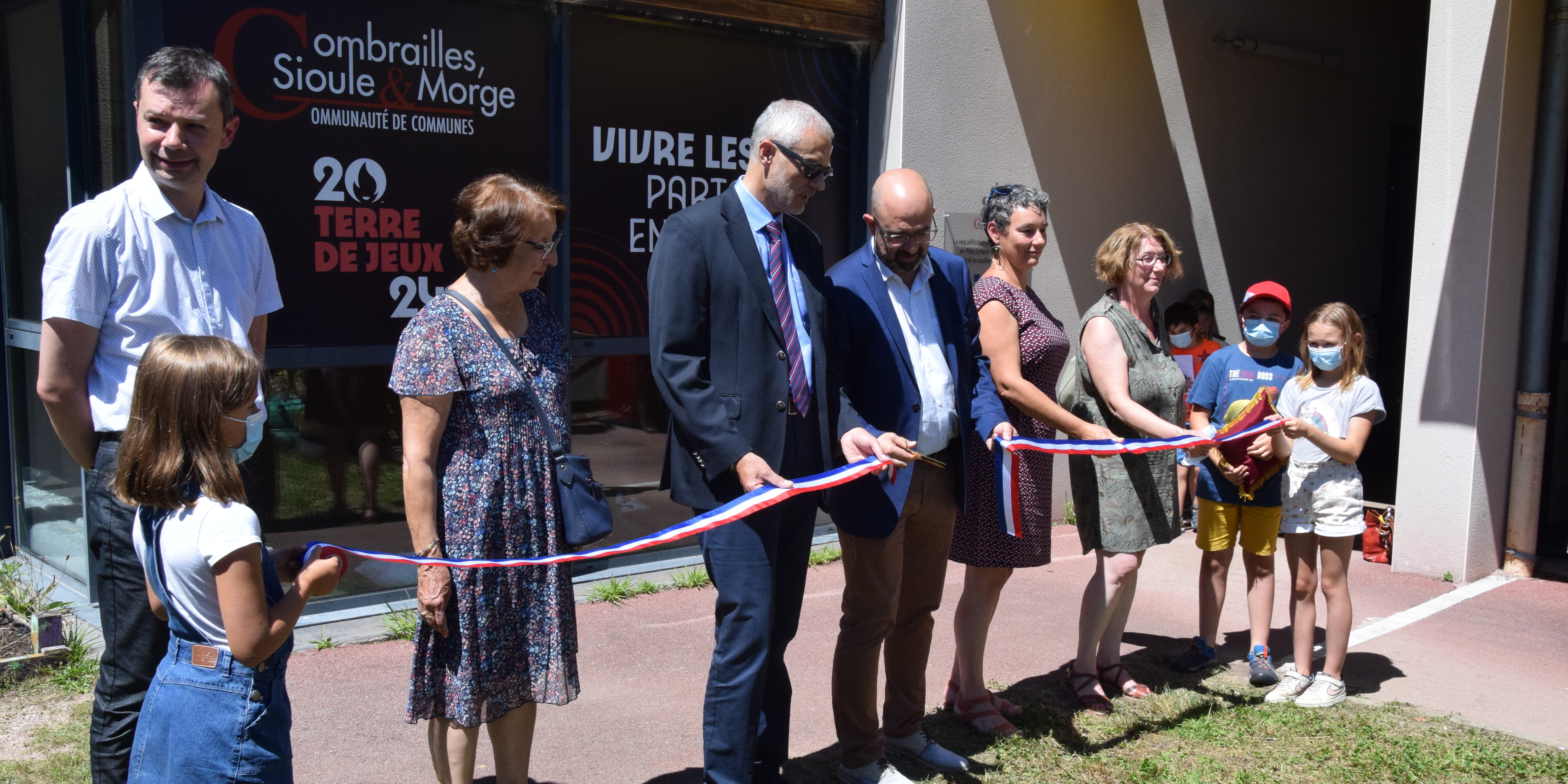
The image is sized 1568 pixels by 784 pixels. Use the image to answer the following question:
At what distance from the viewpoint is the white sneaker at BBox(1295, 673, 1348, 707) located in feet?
15.1

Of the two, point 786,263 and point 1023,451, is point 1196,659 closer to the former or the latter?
point 1023,451

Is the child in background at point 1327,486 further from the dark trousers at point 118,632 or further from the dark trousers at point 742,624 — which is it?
the dark trousers at point 118,632

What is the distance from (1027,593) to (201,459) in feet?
15.2

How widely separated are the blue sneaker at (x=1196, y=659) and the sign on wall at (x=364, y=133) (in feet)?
12.4

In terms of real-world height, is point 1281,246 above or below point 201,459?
above

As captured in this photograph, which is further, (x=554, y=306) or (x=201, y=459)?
(x=554, y=306)

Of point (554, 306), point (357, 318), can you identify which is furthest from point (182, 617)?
point (554, 306)

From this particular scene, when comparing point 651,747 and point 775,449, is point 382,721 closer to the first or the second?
point 651,747

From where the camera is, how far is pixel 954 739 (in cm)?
422

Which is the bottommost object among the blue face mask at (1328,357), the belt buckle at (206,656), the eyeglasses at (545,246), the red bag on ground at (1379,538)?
the red bag on ground at (1379,538)

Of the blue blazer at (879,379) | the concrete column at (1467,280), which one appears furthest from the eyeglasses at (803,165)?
the concrete column at (1467,280)

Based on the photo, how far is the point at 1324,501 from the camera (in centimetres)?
460

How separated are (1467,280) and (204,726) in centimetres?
653

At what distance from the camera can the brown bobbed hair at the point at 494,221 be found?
10.1 ft
